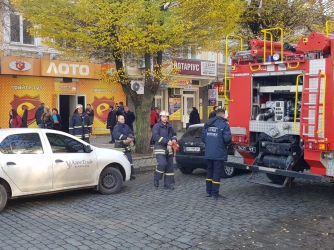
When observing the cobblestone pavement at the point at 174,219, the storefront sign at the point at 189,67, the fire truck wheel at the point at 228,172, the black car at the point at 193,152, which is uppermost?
the storefront sign at the point at 189,67

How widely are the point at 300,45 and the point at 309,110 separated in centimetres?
124

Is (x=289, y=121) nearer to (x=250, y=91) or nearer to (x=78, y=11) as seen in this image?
(x=250, y=91)

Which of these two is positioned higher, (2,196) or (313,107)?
(313,107)

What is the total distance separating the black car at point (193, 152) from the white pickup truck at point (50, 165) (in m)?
2.32

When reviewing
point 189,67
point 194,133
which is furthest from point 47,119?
point 189,67

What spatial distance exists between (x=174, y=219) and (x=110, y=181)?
247 cm

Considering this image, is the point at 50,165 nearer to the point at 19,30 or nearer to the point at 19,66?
the point at 19,66

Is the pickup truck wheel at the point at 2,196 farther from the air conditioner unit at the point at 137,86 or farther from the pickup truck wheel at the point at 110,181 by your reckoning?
the air conditioner unit at the point at 137,86

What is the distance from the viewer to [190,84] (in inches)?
1006

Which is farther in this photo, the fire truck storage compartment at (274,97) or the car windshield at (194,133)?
the car windshield at (194,133)

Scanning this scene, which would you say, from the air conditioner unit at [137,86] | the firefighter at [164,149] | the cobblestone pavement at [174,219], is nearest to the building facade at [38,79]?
the air conditioner unit at [137,86]

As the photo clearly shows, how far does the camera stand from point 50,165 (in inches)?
299

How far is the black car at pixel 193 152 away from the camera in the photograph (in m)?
10.5

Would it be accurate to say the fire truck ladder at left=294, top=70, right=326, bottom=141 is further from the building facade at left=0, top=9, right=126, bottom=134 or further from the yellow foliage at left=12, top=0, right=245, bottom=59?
the building facade at left=0, top=9, right=126, bottom=134
